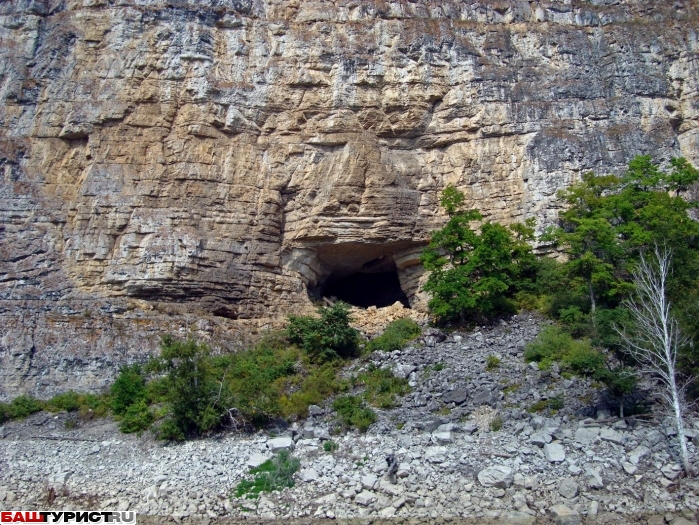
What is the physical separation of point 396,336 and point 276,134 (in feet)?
27.4

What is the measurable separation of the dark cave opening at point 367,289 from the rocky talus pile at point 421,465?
9654 mm

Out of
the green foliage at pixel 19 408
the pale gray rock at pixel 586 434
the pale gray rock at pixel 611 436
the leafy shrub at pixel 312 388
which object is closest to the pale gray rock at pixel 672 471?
the pale gray rock at pixel 611 436

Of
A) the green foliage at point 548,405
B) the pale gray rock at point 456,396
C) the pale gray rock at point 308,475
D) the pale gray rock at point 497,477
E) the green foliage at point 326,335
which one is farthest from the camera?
the green foliage at point 326,335

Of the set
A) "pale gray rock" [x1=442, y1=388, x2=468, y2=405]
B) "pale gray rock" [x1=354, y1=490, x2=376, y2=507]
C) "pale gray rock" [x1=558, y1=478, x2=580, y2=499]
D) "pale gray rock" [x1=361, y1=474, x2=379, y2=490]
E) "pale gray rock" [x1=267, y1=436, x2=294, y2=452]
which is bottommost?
"pale gray rock" [x1=354, y1=490, x2=376, y2=507]

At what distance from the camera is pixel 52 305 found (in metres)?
21.7

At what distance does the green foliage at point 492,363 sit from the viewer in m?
19.9

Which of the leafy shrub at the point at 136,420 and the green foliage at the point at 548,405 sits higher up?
the green foliage at the point at 548,405

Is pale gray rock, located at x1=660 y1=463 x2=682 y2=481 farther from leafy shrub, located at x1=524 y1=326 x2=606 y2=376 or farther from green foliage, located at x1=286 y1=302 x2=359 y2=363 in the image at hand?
green foliage, located at x1=286 y1=302 x2=359 y2=363

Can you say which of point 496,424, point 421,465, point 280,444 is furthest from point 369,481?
point 496,424

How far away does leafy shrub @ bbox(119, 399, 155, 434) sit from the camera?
60.5 feet

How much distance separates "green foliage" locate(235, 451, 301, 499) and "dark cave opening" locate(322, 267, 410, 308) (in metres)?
12.7

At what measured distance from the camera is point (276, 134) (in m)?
25.8

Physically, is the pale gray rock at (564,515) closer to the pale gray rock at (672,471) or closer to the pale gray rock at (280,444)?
the pale gray rock at (672,471)

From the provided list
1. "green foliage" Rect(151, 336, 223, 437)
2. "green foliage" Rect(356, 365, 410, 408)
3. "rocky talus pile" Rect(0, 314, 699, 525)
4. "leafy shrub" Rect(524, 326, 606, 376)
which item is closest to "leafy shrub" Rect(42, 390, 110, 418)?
"rocky talus pile" Rect(0, 314, 699, 525)
